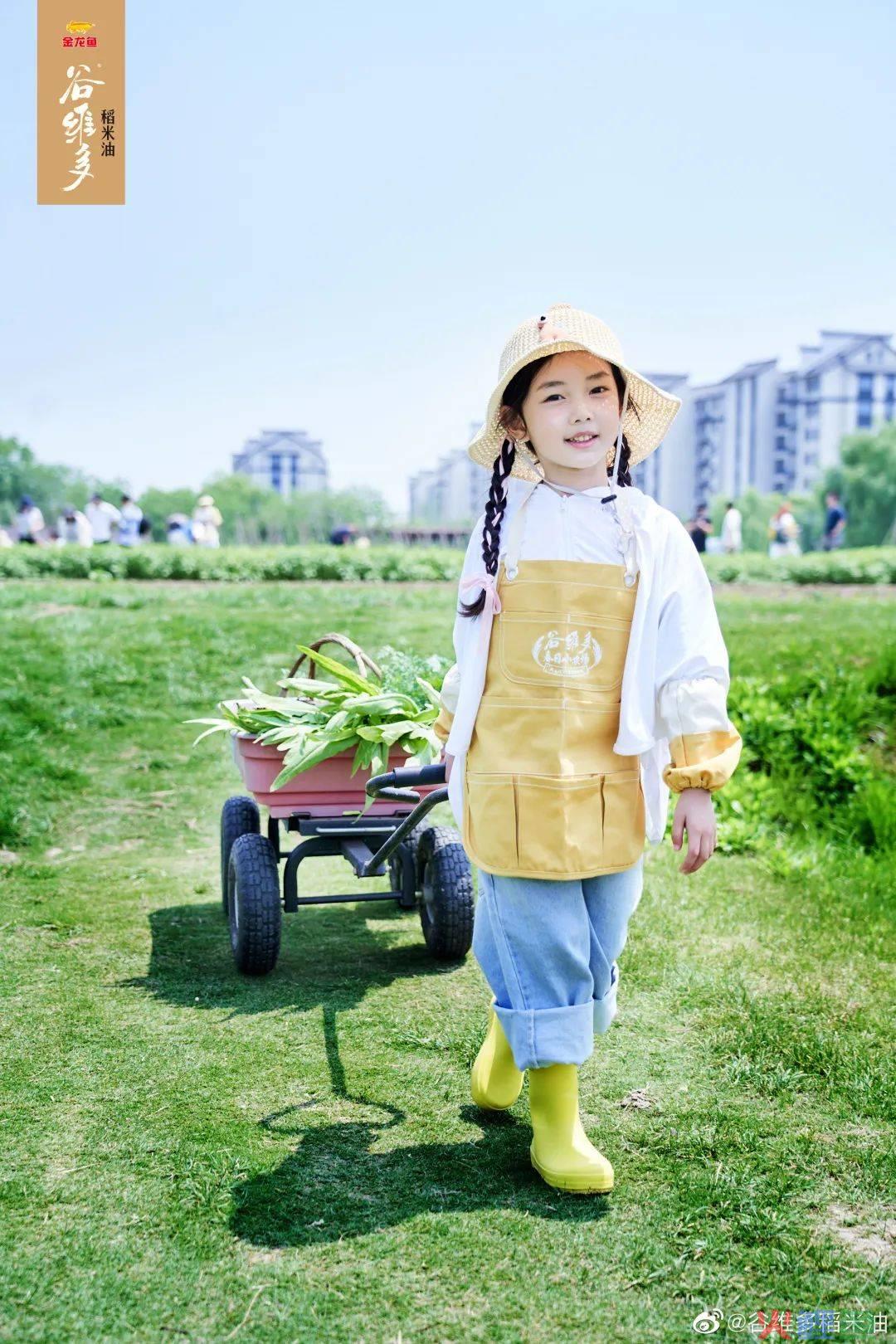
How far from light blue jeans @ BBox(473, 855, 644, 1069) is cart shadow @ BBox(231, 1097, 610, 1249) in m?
0.31

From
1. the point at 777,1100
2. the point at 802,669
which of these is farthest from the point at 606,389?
the point at 802,669

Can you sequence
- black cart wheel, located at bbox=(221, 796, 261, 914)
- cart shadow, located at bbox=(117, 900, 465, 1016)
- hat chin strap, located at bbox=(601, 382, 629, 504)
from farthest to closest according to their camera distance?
black cart wheel, located at bbox=(221, 796, 261, 914) < cart shadow, located at bbox=(117, 900, 465, 1016) < hat chin strap, located at bbox=(601, 382, 629, 504)

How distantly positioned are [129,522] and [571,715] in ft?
63.5

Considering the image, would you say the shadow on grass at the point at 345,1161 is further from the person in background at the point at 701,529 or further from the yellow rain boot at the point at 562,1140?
the person in background at the point at 701,529

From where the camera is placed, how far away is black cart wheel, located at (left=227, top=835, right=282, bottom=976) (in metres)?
4.31

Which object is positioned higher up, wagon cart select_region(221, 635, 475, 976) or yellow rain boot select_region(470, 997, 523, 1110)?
wagon cart select_region(221, 635, 475, 976)

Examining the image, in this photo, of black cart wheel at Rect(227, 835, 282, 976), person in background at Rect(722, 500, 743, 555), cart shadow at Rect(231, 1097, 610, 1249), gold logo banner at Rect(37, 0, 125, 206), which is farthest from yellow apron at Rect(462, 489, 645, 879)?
person in background at Rect(722, 500, 743, 555)

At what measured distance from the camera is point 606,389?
299 centimetres

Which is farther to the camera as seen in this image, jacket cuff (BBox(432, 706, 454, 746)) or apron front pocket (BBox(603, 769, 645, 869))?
jacket cuff (BBox(432, 706, 454, 746))

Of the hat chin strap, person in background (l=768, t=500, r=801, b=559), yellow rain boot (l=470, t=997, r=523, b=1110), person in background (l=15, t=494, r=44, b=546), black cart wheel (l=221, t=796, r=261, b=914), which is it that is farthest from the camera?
person in background (l=768, t=500, r=801, b=559)

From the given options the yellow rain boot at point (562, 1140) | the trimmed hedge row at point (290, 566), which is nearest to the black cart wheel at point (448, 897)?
the yellow rain boot at point (562, 1140)

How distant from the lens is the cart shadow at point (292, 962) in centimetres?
426

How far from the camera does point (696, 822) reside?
284cm

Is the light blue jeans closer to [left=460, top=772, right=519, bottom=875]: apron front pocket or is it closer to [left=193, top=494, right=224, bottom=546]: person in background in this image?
[left=460, top=772, right=519, bottom=875]: apron front pocket
